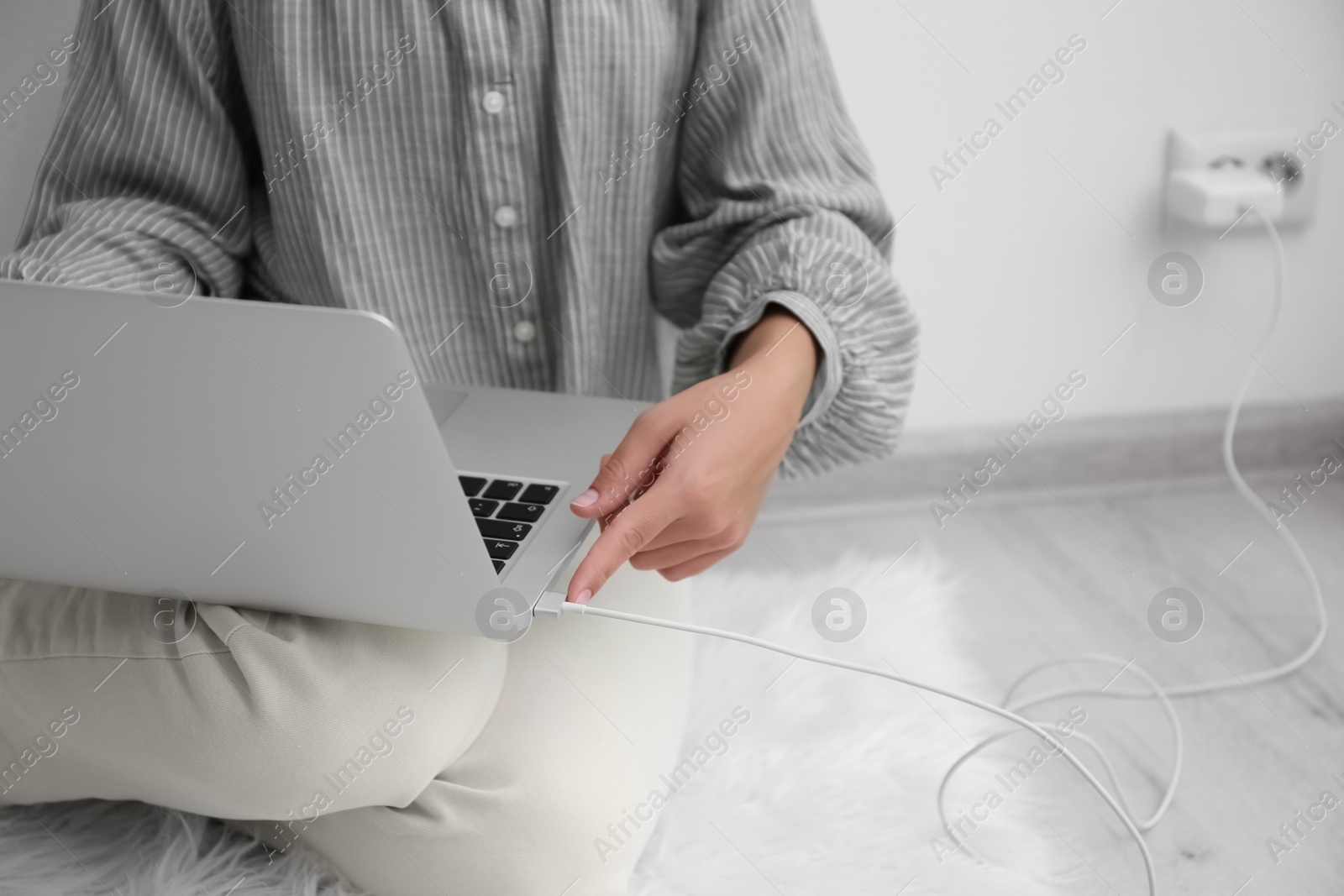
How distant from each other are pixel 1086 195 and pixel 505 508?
2.55ft

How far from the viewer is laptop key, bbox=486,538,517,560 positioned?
520 millimetres

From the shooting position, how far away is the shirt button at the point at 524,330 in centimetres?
75

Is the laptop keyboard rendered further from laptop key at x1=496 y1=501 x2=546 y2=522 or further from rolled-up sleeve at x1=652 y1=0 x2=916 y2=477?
rolled-up sleeve at x1=652 y1=0 x2=916 y2=477

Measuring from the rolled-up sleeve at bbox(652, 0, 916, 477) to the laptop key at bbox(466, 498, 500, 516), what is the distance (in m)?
0.20

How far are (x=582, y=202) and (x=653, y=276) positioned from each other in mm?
96

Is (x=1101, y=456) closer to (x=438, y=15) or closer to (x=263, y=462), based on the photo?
(x=438, y=15)

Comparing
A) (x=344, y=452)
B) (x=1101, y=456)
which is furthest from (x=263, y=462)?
(x=1101, y=456)

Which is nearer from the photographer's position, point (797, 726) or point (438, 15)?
point (438, 15)

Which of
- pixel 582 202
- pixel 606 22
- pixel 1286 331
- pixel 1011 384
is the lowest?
pixel 1011 384

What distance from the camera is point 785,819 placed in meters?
0.73

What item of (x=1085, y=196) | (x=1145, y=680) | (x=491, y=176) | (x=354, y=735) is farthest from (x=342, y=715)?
(x=1085, y=196)

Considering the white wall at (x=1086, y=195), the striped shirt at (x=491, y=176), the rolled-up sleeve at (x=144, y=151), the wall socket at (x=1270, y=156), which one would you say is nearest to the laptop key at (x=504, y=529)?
the striped shirt at (x=491, y=176)

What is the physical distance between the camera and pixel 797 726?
811 mm

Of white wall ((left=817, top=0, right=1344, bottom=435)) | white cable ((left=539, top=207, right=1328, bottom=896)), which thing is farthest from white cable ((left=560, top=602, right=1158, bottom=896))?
white wall ((left=817, top=0, right=1344, bottom=435))
